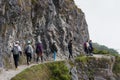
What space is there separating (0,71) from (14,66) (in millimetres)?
4739

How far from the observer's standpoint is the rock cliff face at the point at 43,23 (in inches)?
1371

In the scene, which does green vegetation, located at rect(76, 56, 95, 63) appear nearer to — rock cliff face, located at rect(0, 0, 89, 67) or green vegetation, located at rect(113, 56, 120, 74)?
rock cliff face, located at rect(0, 0, 89, 67)

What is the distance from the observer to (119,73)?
44.1m

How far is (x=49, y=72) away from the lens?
3403 cm

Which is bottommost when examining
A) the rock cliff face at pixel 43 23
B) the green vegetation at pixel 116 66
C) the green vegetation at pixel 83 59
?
the green vegetation at pixel 116 66

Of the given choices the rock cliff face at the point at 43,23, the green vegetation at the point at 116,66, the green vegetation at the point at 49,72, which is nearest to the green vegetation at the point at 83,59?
the rock cliff face at the point at 43,23

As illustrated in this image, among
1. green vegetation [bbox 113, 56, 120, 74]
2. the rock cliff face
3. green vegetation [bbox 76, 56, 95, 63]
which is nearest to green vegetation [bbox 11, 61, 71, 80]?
the rock cliff face

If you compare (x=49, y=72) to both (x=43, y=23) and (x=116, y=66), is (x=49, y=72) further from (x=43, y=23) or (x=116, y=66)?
(x=116, y=66)

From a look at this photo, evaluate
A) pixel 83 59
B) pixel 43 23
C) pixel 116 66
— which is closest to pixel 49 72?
pixel 83 59

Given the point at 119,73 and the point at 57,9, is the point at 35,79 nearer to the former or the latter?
the point at 119,73

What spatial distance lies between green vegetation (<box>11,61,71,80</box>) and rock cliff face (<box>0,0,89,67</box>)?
2.95m

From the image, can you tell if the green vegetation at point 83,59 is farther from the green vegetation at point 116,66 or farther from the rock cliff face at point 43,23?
the green vegetation at point 116,66

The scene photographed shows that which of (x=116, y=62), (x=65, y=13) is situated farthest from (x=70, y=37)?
(x=116, y=62)

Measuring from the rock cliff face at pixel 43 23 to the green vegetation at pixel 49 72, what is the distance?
2949 millimetres
